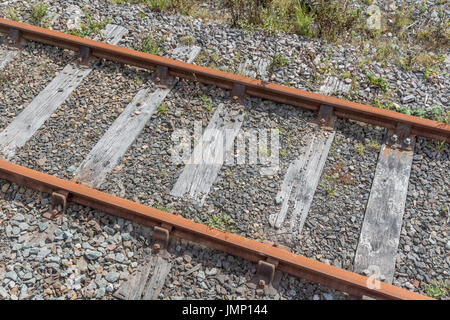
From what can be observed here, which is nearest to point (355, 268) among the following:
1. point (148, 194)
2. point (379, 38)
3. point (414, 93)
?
point (148, 194)

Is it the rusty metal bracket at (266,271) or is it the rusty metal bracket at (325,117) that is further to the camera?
the rusty metal bracket at (325,117)

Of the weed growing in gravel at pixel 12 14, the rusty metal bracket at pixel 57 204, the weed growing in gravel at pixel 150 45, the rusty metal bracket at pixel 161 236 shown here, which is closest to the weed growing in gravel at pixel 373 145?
the rusty metal bracket at pixel 161 236

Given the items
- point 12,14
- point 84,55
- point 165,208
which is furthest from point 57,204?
point 12,14

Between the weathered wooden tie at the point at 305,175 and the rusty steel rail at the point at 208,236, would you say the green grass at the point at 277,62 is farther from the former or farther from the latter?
the rusty steel rail at the point at 208,236

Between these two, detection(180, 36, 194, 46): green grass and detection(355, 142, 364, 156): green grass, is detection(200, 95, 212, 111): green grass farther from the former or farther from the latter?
detection(355, 142, 364, 156): green grass

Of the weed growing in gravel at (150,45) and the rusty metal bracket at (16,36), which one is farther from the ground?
the weed growing in gravel at (150,45)

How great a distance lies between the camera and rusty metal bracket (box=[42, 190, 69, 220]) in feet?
15.5

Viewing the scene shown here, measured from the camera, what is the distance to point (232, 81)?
5910 millimetres

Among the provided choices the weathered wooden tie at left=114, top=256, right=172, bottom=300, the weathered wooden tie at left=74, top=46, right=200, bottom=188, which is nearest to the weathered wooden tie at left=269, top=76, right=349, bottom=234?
the weathered wooden tie at left=114, top=256, right=172, bottom=300

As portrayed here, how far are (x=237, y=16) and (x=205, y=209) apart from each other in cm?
358

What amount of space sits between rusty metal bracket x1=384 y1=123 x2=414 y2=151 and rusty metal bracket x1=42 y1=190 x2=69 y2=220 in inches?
142

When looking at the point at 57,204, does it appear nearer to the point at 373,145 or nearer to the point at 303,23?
the point at 373,145

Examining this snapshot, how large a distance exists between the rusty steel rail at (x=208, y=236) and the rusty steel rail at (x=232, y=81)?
2.10 meters

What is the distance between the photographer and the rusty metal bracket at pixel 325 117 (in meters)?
5.59
